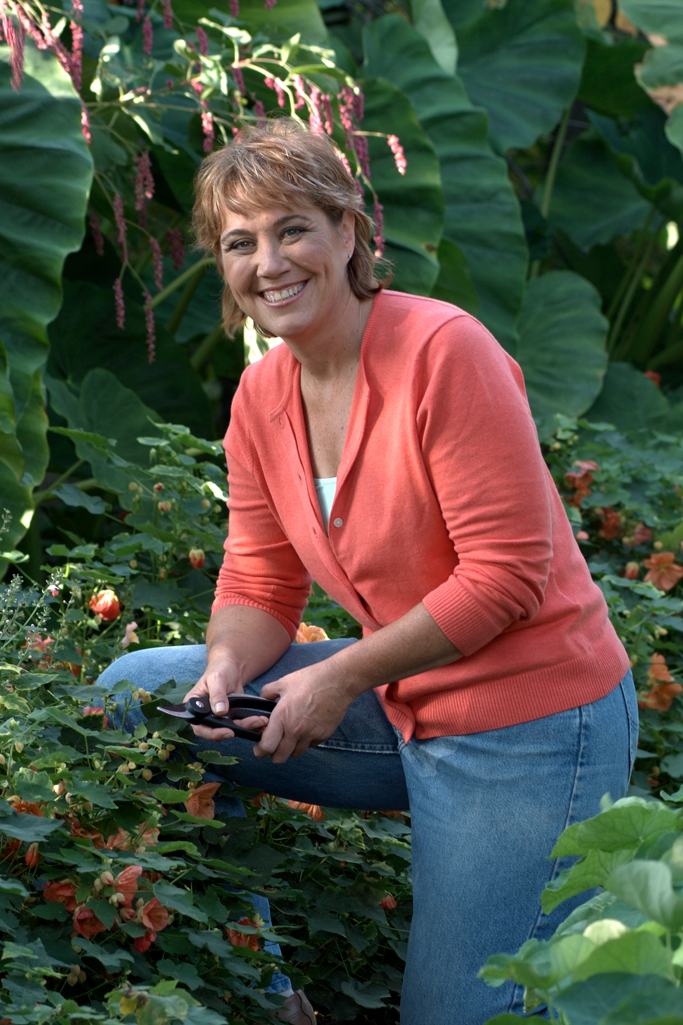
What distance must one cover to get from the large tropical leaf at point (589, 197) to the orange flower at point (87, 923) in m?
3.62

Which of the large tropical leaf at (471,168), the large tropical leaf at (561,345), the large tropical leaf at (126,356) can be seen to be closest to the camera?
the large tropical leaf at (126,356)

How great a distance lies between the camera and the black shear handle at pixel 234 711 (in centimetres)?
117

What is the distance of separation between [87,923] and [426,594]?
0.50 metres

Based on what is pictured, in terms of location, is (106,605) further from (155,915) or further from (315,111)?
(315,111)

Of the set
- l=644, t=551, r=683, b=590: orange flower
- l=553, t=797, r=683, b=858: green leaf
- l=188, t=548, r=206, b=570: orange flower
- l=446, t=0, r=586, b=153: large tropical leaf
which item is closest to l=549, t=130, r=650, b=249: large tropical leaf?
l=446, t=0, r=586, b=153: large tropical leaf

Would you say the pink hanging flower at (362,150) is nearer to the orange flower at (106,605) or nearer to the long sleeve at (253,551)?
the long sleeve at (253,551)

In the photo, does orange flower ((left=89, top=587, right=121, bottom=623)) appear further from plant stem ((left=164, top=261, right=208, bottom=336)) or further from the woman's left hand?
plant stem ((left=164, top=261, right=208, bottom=336))

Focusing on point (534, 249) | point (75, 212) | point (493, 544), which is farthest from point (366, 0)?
point (493, 544)

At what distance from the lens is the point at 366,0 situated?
13.1 feet

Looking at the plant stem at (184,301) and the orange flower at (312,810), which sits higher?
the plant stem at (184,301)

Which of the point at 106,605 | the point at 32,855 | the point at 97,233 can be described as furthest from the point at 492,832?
the point at 97,233

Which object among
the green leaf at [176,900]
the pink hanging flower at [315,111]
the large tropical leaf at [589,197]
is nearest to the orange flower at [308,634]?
the green leaf at [176,900]

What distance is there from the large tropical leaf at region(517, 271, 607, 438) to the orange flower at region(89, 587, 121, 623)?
6.88 feet

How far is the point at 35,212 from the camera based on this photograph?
6.87ft
